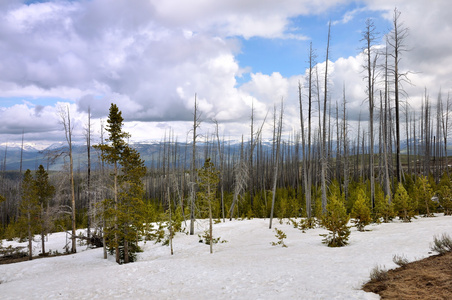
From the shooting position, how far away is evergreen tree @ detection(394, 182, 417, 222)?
17.2 metres

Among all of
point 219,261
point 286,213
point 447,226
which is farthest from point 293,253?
point 286,213

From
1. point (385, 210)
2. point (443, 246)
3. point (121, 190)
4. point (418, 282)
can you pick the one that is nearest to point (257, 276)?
point (418, 282)

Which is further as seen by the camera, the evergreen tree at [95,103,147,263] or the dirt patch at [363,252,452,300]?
the evergreen tree at [95,103,147,263]

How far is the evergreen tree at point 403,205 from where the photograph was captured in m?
17.2

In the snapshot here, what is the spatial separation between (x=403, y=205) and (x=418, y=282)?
13550 mm

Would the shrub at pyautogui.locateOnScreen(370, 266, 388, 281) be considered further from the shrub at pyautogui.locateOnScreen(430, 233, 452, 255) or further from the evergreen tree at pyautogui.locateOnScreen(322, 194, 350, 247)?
the evergreen tree at pyautogui.locateOnScreen(322, 194, 350, 247)

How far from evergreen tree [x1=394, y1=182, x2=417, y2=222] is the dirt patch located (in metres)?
10.5

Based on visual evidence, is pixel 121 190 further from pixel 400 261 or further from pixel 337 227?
pixel 400 261

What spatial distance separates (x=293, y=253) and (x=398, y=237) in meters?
5.07

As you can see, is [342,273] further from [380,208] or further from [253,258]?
[380,208]

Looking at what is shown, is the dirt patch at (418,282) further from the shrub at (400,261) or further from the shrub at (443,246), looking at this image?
the shrub at (443,246)

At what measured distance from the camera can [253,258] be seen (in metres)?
12.6

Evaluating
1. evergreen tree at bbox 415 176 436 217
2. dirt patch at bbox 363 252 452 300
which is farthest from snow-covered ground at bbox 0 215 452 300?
evergreen tree at bbox 415 176 436 217

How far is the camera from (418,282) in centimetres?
617
